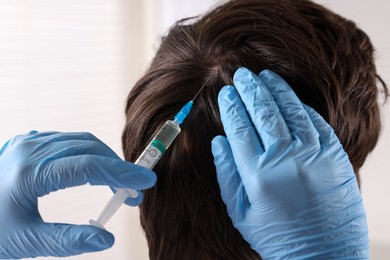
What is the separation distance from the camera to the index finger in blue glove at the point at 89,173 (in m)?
0.87

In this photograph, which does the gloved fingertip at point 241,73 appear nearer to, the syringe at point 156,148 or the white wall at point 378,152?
the syringe at point 156,148

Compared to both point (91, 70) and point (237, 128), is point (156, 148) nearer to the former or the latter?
point (237, 128)

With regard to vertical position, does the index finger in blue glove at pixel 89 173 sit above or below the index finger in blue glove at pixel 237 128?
below

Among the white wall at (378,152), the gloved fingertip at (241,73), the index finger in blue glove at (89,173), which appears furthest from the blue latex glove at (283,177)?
the white wall at (378,152)

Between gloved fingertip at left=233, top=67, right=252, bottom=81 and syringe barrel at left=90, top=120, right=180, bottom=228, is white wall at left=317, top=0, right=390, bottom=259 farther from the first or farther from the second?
syringe barrel at left=90, top=120, right=180, bottom=228

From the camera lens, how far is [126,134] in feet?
3.44

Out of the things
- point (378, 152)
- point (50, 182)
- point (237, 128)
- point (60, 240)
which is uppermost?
point (237, 128)

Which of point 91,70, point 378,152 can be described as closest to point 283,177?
point 378,152

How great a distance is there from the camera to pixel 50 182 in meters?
0.90

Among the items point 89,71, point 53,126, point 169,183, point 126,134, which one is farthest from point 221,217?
point 89,71

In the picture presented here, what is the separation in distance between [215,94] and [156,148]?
0.16m

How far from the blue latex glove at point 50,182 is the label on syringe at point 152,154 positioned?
0.03 metres

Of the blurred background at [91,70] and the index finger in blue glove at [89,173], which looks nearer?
the index finger in blue glove at [89,173]

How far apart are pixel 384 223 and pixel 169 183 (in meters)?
1.07
